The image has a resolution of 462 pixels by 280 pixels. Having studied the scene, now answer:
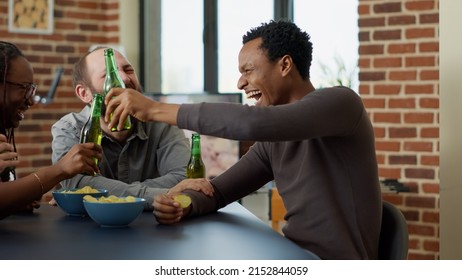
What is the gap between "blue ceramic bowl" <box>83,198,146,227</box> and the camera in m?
1.47

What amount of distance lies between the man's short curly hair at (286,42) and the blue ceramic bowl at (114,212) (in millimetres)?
528

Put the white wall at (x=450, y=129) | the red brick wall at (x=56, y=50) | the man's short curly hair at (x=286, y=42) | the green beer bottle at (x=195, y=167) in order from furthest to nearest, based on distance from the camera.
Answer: the red brick wall at (x=56, y=50) < the white wall at (x=450, y=129) < the green beer bottle at (x=195, y=167) < the man's short curly hair at (x=286, y=42)

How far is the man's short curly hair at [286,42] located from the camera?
1750mm

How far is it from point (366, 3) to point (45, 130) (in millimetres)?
1914

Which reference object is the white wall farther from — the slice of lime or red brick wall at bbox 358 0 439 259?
the slice of lime

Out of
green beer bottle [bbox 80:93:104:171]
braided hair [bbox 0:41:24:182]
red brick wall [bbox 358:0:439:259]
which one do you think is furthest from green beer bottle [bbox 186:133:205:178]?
red brick wall [bbox 358:0:439:259]

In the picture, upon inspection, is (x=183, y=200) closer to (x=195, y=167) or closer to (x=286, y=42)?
(x=195, y=167)

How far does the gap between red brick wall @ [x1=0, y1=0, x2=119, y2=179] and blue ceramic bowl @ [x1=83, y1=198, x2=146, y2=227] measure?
96.2 inches

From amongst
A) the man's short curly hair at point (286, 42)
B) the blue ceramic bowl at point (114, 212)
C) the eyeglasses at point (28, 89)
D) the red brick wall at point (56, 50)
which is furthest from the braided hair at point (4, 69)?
the red brick wall at point (56, 50)

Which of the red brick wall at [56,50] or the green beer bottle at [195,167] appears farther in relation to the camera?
the red brick wall at [56,50]

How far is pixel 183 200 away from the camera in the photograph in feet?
5.45

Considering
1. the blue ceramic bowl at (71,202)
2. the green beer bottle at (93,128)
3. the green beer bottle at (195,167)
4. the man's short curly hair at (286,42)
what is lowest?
the blue ceramic bowl at (71,202)

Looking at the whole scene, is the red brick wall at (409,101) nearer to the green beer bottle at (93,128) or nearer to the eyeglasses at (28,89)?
the green beer bottle at (93,128)

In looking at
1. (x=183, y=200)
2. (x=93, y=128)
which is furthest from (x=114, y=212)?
(x=93, y=128)
